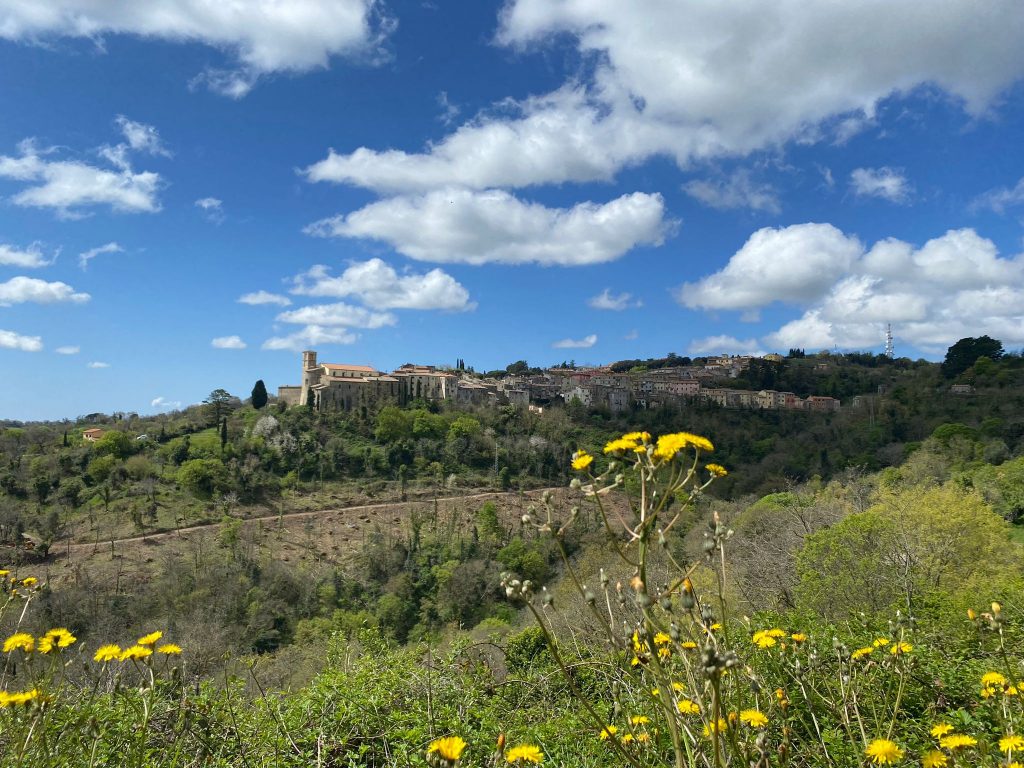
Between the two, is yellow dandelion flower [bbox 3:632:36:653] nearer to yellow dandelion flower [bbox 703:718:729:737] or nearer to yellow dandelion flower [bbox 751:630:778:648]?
yellow dandelion flower [bbox 703:718:729:737]

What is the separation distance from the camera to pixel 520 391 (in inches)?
2987

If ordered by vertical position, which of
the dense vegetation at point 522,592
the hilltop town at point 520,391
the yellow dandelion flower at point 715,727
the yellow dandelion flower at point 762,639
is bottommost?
the dense vegetation at point 522,592

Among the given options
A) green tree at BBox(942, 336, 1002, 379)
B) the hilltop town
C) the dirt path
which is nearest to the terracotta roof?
the hilltop town

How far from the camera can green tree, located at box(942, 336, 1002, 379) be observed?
63.3m

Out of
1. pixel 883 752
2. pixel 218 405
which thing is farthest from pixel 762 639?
pixel 218 405

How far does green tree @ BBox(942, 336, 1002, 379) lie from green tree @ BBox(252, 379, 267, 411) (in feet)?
256

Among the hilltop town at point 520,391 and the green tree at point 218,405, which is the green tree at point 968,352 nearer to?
the hilltop town at point 520,391

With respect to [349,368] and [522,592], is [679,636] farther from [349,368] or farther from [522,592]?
[349,368]

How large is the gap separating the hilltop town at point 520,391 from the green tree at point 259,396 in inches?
103

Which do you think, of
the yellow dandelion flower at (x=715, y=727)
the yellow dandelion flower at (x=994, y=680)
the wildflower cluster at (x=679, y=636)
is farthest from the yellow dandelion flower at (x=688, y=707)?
the yellow dandelion flower at (x=994, y=680)

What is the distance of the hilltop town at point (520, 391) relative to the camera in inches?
2495

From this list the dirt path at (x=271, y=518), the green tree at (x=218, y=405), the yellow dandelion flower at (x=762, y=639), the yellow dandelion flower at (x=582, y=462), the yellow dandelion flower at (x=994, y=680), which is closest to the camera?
the yellow dandelion flower at (x=582, y=462)

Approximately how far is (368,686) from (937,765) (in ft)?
11.1

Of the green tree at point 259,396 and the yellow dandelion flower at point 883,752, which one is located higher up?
the green tree at point 259,396
